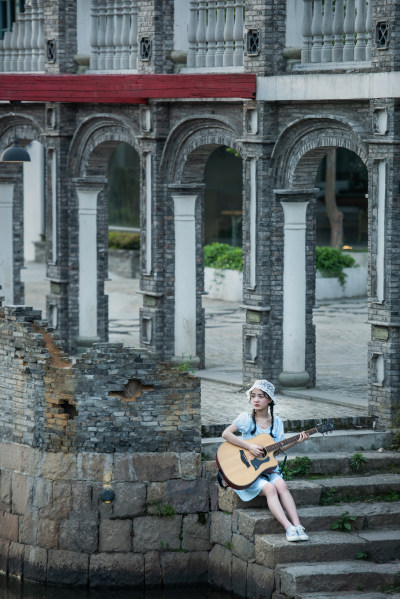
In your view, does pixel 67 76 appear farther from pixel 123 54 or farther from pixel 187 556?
pixel 187 556

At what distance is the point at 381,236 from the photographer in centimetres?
1680

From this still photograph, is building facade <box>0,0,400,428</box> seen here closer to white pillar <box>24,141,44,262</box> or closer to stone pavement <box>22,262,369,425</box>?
stone pavement <box>22,262,369,425</box>

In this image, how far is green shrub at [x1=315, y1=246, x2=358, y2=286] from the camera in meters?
27.9

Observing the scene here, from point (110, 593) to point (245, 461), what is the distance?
2055 mm

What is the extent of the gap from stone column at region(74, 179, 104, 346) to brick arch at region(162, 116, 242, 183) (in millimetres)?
1949

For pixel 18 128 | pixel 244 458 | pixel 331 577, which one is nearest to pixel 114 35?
pixel 18 128

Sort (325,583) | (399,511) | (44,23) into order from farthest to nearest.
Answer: (44,23) < (399,511) < (325,583)

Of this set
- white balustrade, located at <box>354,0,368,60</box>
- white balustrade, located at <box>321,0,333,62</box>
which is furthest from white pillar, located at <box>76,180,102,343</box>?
white balustrade, located at <box>354,0,368,60</box>

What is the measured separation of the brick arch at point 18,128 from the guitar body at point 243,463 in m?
8.28

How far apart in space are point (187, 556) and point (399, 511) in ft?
7.22

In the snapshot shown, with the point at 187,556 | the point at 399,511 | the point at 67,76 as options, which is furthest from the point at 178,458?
the point at 67,76

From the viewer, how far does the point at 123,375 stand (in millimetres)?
15953

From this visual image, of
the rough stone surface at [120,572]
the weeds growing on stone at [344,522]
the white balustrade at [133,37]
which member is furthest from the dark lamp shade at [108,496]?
the white balustrade at [133,37]

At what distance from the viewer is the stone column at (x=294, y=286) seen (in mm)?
18500
